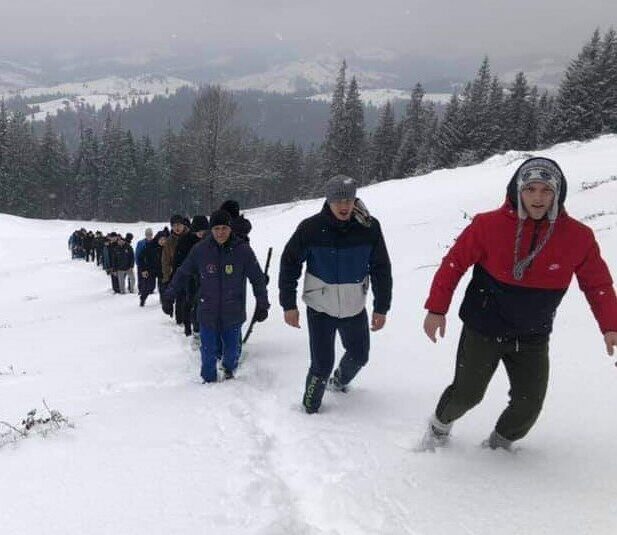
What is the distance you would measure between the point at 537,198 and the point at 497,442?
1.81m

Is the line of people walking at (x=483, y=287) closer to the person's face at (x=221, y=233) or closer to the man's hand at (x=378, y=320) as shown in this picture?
the man's hand at (x=378, y=320)

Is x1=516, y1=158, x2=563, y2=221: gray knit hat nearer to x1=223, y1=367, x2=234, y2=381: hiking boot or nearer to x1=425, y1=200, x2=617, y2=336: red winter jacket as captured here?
x1=425, y1=200, x2=617, y2=336: red winter jacket

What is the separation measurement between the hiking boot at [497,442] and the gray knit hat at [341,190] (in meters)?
2.07

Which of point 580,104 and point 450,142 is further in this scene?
point 450,142

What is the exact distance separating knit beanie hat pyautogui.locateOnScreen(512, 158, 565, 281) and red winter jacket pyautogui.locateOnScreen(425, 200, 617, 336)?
31 millimetres

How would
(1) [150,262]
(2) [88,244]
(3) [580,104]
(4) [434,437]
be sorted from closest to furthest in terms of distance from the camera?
(4) [434,437] < (1) [150,262] < (2) [88,244] < (3) [580,104]

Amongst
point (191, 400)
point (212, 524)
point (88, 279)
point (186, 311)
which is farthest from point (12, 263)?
point (212, 524)

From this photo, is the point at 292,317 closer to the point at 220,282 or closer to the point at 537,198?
the point at 220,282

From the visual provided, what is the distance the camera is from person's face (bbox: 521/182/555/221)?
2.90 meters

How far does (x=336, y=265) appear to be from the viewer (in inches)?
165

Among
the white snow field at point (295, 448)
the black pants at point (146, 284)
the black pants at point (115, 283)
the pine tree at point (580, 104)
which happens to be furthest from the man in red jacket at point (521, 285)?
the pine tree at point (580, 104)

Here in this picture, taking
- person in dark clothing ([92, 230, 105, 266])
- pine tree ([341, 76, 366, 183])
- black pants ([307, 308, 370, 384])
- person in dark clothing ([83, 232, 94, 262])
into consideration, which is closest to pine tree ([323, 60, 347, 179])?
pine tree ([341, 76, 366, 183])

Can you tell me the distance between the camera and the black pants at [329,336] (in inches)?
172

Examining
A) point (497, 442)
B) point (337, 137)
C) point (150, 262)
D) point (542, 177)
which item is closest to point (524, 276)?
point (542, 177)
